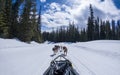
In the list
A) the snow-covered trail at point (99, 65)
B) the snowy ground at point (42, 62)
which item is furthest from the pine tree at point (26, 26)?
the snow-covered trail at point (99, 65)

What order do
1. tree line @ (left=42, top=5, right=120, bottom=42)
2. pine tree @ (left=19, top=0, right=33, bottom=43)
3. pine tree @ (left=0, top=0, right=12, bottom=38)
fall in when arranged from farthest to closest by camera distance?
1. tree line @ (left=42, top=5, right=120, bottom=42)
2. pine tree @ (left=19, top=0, right=33, bottom=43)
3. pine tree @ (left=0, top=0, right=12, bottom=38)

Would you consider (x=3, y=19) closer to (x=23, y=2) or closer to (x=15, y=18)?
(x=15, y=18)

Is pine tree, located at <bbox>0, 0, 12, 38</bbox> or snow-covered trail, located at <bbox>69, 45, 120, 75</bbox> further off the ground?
pine tree, located at <bbox>0, 0, 12, 38</bbox>

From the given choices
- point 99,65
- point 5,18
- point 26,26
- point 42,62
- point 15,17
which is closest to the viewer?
point 99,65

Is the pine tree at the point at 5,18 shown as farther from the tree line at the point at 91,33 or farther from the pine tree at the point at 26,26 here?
the tree line at the point at 91,33

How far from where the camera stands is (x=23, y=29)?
4556 centimetres

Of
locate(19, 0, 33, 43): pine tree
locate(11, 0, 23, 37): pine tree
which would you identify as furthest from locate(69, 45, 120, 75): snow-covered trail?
locate(11, 0, 23, 37): pine tree

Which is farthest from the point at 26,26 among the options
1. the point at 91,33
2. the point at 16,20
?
the point at 91,33

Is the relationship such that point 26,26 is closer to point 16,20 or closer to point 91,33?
point 16,20

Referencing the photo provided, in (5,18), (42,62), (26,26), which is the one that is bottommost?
(42,62)

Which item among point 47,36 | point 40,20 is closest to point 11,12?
point 40,20

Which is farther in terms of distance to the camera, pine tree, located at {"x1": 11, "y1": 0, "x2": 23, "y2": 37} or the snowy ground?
pine tree, located at {"x1": 11, "y1": 0, "x2": 23, "y2": 37}

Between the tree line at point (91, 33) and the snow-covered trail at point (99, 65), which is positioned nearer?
the snow-covered trail at point (99, 65)

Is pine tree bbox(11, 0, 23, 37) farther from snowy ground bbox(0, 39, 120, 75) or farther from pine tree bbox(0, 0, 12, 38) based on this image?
snowy ground bbox(0, 39, 120, 75)
